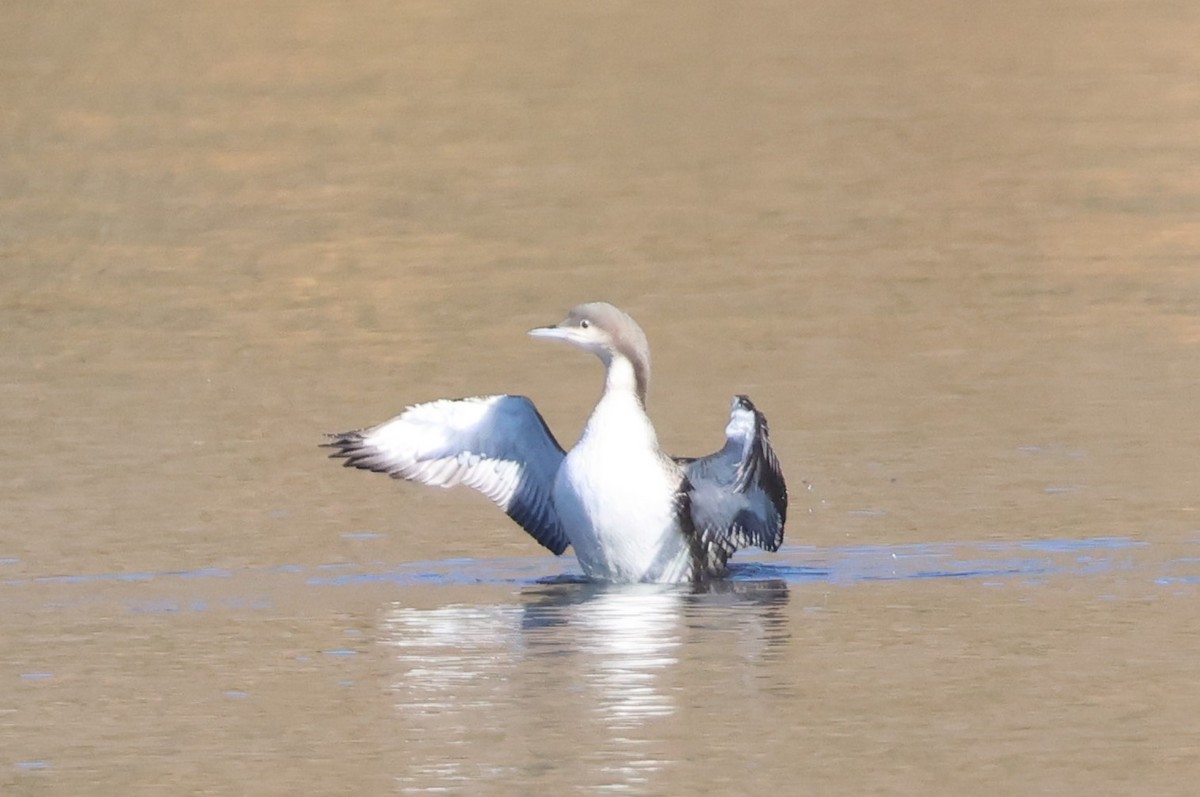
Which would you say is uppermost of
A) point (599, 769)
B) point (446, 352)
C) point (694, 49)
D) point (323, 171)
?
point (694, 49)

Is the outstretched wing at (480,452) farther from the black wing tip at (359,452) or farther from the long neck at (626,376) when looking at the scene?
the long neck at (626,376)

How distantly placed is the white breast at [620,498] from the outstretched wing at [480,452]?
458mm

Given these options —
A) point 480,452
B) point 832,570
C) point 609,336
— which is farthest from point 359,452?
point 832,570

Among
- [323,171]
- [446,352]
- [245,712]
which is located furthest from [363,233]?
[245,712]

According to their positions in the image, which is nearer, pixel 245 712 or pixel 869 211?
pixel 245 712

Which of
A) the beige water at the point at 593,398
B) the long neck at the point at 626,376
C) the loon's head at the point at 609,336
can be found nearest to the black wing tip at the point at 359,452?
the beige water at the point at 593,398

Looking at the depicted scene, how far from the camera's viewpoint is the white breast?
10.9m

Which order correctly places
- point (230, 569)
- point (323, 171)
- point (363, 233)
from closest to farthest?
point (230, 569) < point (363, 233) < point (323, 171)

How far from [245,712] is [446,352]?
769 cm

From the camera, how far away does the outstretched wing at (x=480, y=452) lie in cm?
1142

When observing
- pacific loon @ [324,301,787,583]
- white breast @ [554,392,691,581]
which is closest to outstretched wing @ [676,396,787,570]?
pacific loon @ [324,301,787,583]

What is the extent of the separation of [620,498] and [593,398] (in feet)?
12.5

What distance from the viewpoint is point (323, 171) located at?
2483 cm

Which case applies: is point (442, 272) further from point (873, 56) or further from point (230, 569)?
point (873, 56)
